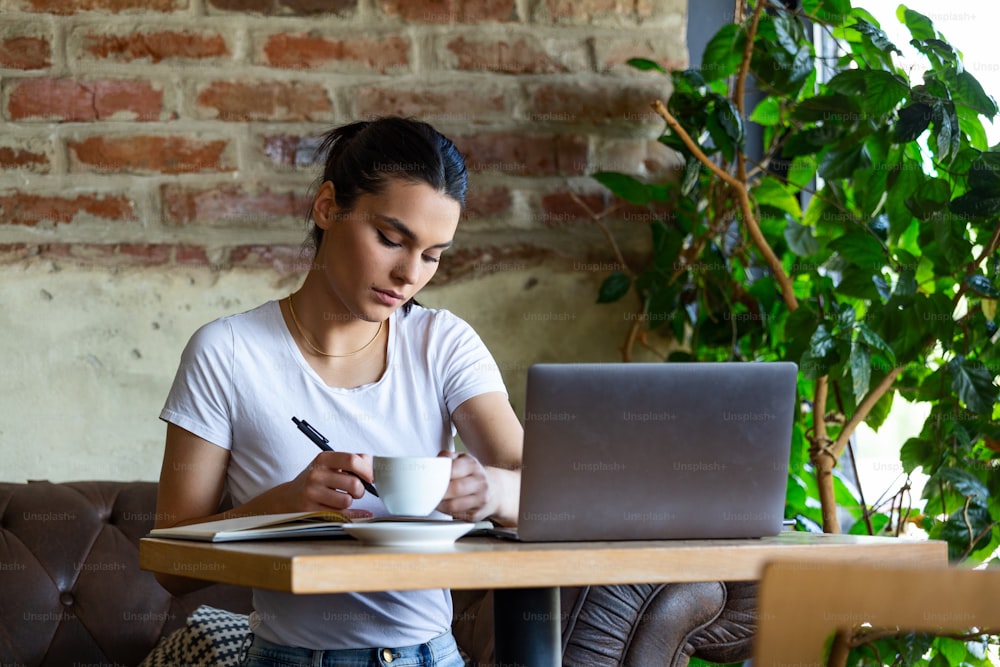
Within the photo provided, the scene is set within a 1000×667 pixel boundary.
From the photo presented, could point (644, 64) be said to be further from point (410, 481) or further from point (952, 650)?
point (410, 481)

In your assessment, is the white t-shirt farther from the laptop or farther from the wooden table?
the laptop

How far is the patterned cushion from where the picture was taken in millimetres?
1555

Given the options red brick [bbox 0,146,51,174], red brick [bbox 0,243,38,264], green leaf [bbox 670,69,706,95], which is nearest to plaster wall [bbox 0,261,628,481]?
red brick [bbox 0,243,38,264]

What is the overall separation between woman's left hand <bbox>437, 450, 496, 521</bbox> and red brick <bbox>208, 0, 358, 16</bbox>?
1381 millimetres

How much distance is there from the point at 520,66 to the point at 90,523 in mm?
1210

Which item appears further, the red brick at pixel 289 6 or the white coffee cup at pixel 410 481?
the red brick at pixel 289 6

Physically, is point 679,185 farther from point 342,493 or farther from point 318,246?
point 342,493

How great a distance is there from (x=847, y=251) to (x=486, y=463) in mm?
827

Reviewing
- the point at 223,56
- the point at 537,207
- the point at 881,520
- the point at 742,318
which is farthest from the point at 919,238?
the point at 223,56

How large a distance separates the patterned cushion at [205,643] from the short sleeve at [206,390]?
373 mm

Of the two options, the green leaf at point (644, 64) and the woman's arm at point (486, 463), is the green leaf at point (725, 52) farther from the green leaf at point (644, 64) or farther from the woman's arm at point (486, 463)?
the woman's arm at point (486, 463)

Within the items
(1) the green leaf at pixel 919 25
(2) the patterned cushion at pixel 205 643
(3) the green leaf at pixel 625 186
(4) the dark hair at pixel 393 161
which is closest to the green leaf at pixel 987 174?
(1) the green leaf at pixel 919 25

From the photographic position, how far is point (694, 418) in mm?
945

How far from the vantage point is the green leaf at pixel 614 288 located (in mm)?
2137
